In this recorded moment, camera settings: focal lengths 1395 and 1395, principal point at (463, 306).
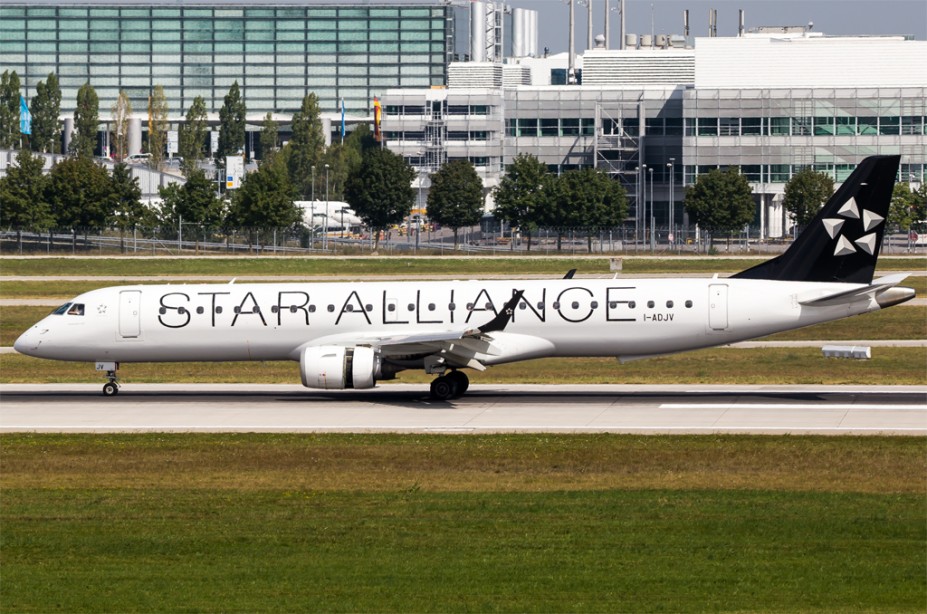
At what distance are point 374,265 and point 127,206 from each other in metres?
34.5

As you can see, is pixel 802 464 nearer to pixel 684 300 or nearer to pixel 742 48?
pixel 684 300

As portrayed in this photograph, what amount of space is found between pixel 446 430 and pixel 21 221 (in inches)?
3606

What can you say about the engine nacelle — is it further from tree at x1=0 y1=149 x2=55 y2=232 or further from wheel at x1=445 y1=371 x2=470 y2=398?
tree at x1=0 y1=149 x2=55 y2=232

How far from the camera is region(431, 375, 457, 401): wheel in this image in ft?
134

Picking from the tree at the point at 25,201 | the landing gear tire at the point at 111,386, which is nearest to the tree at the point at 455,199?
the tree at the point at 25,201

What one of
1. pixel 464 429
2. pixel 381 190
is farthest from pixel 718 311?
pixel 381 190

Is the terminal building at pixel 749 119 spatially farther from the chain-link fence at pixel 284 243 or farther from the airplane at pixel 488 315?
the airplane at pixel 488 315

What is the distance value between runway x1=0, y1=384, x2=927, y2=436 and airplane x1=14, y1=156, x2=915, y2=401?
141 centimetres

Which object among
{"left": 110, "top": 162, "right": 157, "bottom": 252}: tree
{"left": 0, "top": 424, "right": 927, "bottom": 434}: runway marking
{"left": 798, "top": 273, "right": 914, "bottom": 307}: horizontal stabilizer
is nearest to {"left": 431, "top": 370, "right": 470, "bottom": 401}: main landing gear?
{"left": 0, "top": 424, "right": 927, "bottom": 434}: runway marking

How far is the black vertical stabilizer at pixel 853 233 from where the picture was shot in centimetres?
3988

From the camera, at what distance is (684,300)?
40.3m

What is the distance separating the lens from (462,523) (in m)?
23.8

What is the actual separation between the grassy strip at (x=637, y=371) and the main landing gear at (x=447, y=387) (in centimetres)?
506

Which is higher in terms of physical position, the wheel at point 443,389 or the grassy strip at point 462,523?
the wheel at point 443,389
